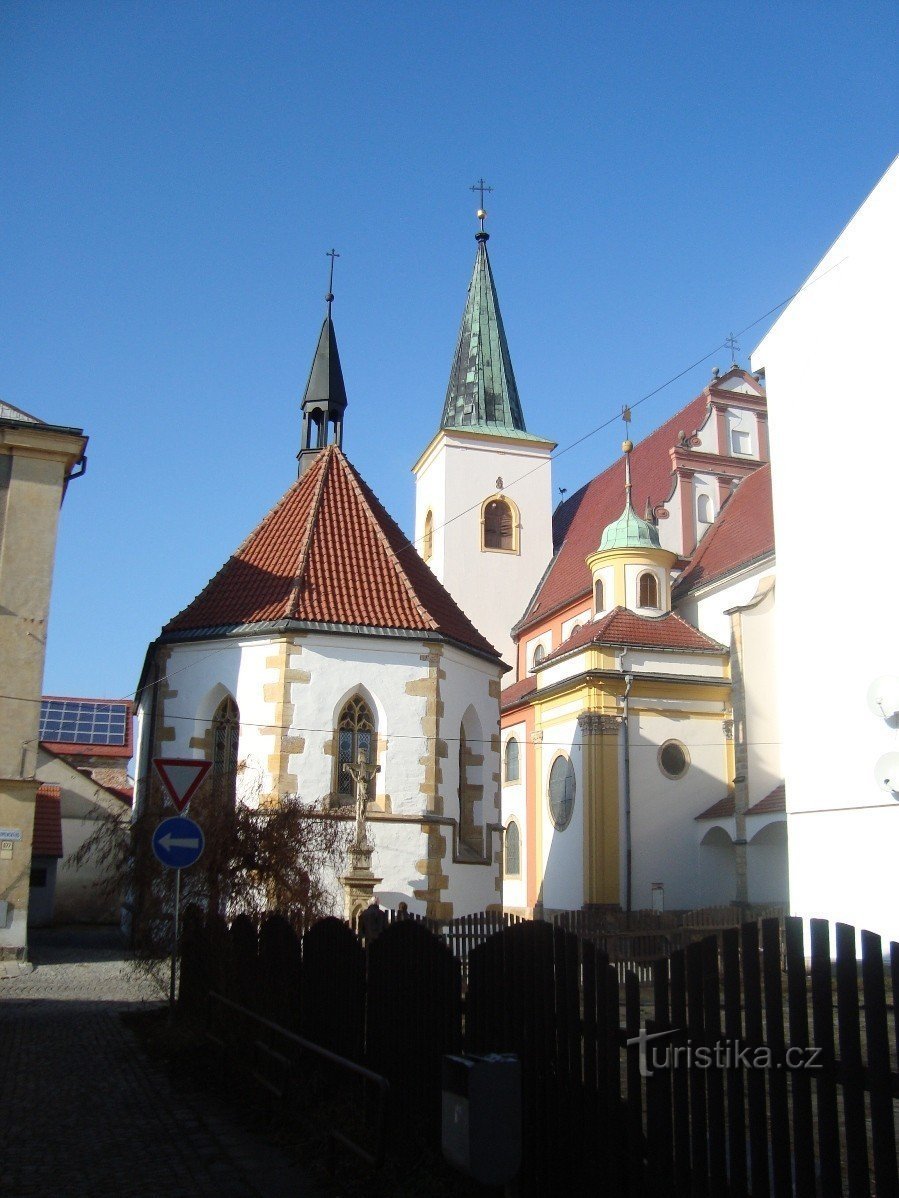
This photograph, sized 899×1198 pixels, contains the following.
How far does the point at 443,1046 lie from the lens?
6703 millimetres

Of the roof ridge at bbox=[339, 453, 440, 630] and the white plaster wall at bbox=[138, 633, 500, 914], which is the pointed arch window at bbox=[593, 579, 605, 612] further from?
the white plaster wall at bbox=[138, 633, 500, 914]

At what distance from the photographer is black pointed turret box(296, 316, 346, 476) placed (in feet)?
85.8

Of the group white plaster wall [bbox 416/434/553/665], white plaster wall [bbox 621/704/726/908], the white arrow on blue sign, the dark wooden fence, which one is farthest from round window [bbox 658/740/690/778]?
the dark wooden fence

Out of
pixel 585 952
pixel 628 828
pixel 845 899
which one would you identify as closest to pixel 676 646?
pixel 628 828

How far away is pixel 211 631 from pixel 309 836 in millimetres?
6663

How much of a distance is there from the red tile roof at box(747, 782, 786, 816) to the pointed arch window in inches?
310

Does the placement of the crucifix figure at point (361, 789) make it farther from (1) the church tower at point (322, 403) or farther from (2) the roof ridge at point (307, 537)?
(1) the church tower at point (322, 403)

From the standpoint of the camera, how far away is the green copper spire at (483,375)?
143ft

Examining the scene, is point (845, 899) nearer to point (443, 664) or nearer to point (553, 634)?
point (443, 664)

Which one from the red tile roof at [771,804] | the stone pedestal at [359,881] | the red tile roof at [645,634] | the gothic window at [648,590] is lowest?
the stone pedestal at [359,881]

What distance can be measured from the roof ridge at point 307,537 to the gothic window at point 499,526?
18.5m

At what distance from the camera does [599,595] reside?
3353cm

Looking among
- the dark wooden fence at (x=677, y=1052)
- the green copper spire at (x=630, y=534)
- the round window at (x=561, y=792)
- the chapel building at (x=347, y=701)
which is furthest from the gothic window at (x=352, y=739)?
the green copper spire at (x=630, y=534)

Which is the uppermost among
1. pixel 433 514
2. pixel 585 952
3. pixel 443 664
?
pixel 433 514
